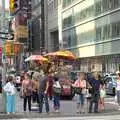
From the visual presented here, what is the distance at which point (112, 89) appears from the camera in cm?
3762

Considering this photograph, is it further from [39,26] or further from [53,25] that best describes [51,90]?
[39,26]

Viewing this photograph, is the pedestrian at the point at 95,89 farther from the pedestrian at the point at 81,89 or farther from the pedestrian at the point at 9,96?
the pedestrian at the point at 9,96

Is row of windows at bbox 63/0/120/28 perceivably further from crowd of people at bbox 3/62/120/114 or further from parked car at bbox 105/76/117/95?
crowd of people at bbox 3/62/120/114

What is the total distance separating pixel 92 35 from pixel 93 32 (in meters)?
0.68

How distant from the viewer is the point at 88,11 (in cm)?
7312

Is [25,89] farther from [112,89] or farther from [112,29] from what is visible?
[112,29]

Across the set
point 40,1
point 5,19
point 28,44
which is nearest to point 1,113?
point 5,19

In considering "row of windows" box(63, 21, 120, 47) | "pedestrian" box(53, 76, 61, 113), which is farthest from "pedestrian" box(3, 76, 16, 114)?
"row of windows" box(63, 21, 120, 47)

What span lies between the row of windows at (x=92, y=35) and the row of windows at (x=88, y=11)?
169cm

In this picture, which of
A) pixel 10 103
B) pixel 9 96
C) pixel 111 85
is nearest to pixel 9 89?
pixel 9 96

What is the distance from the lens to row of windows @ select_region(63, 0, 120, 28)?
6366 centimetres

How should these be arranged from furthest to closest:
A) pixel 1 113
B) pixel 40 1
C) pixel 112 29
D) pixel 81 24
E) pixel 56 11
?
pixel 40 1 < pixel 56 11 < pixel 81 24 < pixel 112 29 < pixel 1 113

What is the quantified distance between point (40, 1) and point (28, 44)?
50.4 ft

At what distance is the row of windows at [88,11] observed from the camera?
63.7 meters
